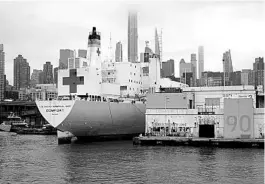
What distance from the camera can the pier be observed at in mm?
41750

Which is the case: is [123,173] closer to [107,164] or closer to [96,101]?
[107,164]

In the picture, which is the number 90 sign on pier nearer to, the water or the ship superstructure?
the water

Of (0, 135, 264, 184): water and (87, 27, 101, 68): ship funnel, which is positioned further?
(87, 27, 101, 68): ship funnel

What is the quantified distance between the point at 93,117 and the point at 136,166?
20111 millimetres

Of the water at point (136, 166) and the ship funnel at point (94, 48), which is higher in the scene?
the ship funnel at point (94, 48)

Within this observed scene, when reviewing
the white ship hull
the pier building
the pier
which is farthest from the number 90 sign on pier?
the white ship hull

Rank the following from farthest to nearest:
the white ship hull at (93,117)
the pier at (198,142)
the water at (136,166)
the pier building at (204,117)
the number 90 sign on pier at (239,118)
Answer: the white ship hull at (93,117), the pier building at (204,117), the number 90 sign on pier at (239,118), the pier at (198,142), the water at (136,166)

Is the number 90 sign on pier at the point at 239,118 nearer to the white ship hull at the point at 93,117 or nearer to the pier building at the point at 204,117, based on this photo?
the pier building at the point at 204,117

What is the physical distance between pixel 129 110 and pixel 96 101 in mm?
7024

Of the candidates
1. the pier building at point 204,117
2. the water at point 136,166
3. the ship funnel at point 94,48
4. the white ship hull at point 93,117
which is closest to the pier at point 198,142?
the pier building at point 204,117

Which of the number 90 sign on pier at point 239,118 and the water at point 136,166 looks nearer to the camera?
the water at point 136,166

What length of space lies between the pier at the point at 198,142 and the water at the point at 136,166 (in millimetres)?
2629

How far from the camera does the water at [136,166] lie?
2548cm

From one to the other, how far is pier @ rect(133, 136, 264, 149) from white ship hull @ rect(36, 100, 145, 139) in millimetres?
6286
